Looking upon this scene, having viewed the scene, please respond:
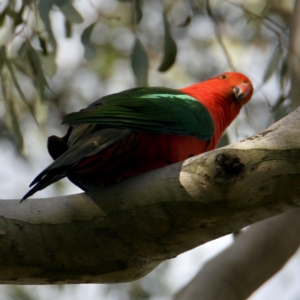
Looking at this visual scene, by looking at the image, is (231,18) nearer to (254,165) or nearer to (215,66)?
(215,66)

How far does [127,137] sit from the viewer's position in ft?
8.52

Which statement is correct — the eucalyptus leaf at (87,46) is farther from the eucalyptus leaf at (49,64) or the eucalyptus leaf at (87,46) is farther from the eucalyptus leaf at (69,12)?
the eucalyptus leaf at (49,64)

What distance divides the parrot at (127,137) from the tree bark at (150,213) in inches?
7.0

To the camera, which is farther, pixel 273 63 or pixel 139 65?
pixel 273 63

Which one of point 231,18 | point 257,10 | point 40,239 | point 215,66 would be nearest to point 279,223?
point 40,239

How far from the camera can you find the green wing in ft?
8.36

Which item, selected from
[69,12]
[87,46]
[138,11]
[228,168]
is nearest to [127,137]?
[228,168]

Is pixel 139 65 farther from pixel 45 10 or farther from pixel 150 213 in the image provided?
pixel 150 213

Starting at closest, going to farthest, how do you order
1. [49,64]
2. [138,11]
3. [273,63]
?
[138,11], [49,64], [273,63]

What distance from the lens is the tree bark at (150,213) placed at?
6.68 feet

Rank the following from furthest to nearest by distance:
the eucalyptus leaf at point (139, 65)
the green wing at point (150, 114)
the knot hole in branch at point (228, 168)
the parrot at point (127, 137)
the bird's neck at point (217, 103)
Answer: the eucalyptus leaf at point (139, 65) → the bird's neck at point (217, 103) → the green wing at point (150, 114) → the parrot at point (127, 137) → the knot hole in branch at point (228, 168)

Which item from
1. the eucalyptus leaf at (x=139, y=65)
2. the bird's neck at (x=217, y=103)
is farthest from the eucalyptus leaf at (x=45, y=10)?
the bird's neck at (x=217, y=103)

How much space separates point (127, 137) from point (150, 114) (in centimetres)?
22

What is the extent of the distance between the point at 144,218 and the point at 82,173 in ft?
1.92
